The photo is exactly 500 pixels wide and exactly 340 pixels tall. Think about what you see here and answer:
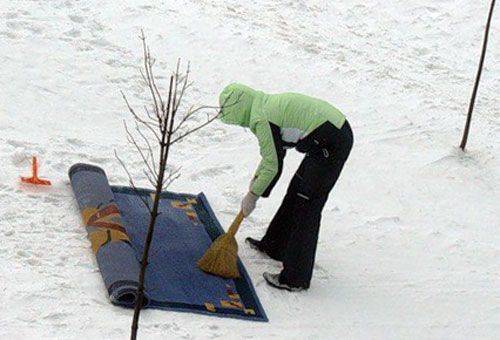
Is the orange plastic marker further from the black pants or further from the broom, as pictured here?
the black pants

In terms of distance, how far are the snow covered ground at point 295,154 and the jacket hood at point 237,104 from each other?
115 centimetres

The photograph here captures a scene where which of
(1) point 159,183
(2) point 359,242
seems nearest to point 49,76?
(2) point 359,242

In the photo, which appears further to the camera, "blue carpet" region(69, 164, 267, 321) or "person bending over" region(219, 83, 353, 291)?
"person bending over" region(219, 83, 353, 291)

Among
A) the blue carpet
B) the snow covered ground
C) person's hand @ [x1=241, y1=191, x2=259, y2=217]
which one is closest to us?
the blue carpet

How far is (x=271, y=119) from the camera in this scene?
6086 millimetres

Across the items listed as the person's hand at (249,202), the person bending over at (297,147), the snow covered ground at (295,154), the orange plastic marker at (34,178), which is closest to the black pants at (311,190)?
the person bending over at (297,147)

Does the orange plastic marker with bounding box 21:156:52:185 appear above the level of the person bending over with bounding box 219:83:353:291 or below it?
below

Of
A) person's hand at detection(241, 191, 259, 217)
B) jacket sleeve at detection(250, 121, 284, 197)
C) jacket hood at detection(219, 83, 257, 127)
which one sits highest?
jacket hood at detection(219, 83, 257, 127)

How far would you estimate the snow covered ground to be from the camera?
600cm

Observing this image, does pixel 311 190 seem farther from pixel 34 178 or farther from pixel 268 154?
pixel 34 178

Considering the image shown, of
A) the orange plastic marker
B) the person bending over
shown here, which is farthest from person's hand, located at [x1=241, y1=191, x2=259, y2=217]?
the orange plastic marker

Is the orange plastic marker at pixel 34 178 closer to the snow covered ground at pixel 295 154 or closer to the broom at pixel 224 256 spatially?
the snow covered ground at pixel 295 154

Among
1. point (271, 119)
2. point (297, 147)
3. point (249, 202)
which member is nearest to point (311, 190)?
point (297, 147)

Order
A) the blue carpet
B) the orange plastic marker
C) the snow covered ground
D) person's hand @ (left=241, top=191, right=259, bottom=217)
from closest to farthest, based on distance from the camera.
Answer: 1. the blue carpet
2. the snow covered ground
3. person's hand @ (left=241, top=191, right=259, bottom=217)
4. the orange plastic marker
